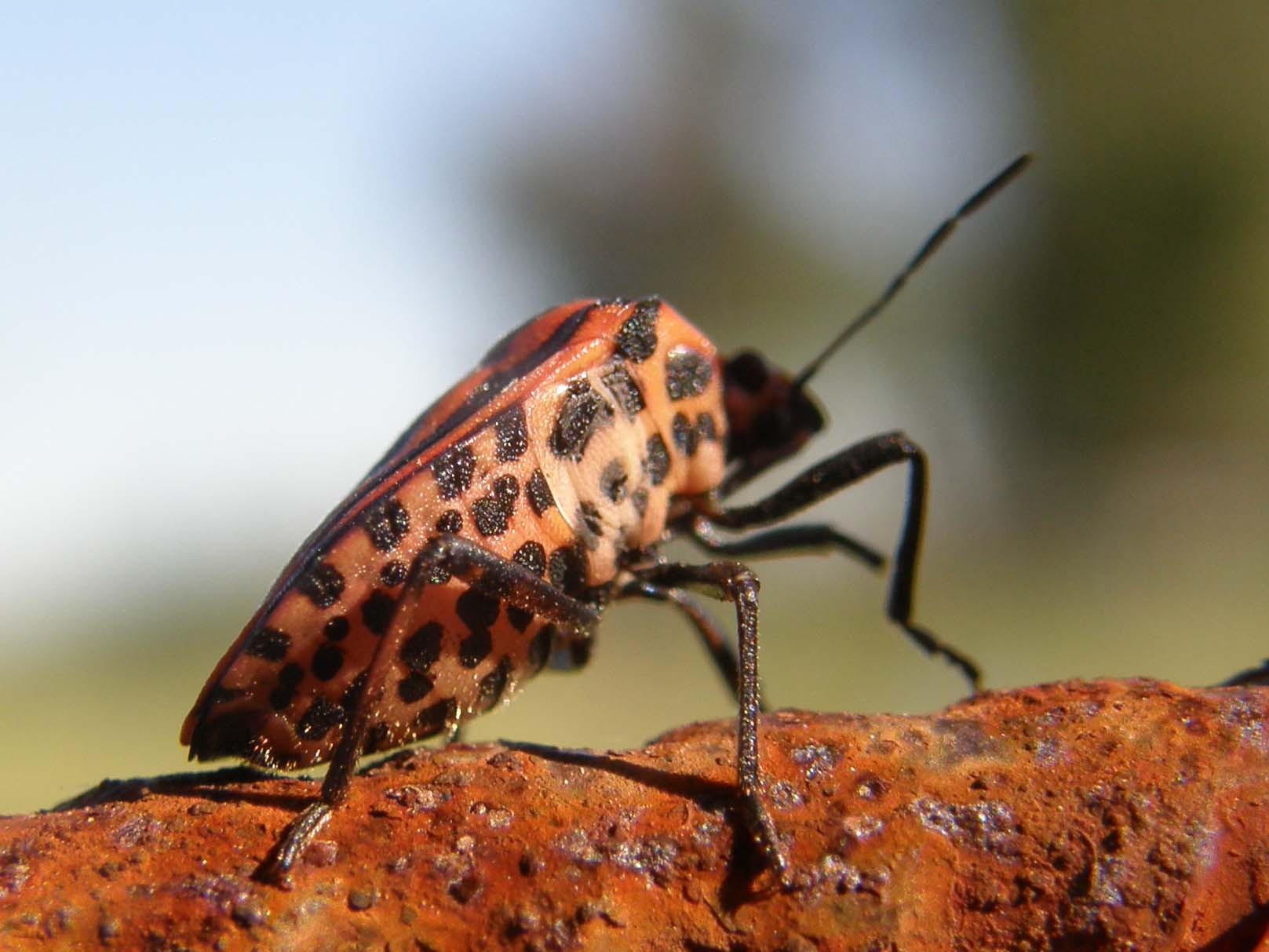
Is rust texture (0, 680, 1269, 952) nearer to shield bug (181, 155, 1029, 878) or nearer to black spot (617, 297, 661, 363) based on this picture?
shield bug (181, 155, 1029, 878)

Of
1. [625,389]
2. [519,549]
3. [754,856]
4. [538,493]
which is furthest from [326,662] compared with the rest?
[754,856]

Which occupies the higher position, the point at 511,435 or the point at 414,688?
the point at 511,435

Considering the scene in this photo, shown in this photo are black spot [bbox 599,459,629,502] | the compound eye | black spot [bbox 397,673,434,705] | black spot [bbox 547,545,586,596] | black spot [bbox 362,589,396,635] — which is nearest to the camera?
black spot [bbox 362,589,396,635]

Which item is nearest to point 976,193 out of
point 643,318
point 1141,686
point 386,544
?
point 643,318

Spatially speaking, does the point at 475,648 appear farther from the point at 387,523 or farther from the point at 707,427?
the point at 707,427

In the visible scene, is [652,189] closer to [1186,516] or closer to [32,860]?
[1186,516]

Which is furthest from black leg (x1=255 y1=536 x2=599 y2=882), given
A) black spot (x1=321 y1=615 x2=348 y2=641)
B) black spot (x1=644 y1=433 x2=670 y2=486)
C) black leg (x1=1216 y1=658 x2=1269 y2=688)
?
black leg (x1=1216 y1=658 x2=1269 y2=688)
